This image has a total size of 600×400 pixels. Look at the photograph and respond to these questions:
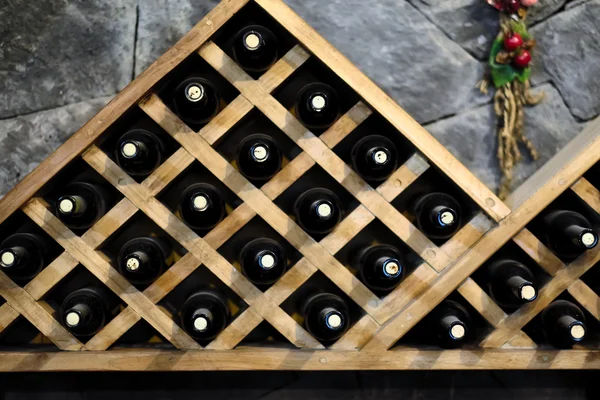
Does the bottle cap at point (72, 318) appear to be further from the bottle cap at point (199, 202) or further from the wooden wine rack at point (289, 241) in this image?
the bottle cap at point (199, 202)

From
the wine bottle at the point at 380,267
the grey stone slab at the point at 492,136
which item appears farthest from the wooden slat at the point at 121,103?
the grey stone slab at the point at 492,136

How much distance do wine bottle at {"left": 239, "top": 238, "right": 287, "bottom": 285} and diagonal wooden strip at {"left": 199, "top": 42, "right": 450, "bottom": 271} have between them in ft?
0.68

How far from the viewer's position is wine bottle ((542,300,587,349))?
1019mm

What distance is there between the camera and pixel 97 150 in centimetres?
103

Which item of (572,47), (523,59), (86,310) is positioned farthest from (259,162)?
(572,47)

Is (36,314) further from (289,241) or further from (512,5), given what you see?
(512,5)

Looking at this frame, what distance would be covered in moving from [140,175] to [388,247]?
0.55 meters

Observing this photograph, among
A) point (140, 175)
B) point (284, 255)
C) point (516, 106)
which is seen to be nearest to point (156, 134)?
point (140, 175)

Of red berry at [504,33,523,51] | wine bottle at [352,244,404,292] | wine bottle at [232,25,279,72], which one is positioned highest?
wine bottle at [232,25,279,72]

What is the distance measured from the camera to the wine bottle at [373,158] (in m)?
1.04

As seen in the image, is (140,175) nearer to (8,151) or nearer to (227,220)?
(227,220)

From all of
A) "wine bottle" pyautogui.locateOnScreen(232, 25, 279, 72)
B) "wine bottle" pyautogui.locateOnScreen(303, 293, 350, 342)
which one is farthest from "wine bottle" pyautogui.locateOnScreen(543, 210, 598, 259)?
"wine bottle" pyautogui.locateOnScreen(232, 25, 279, 72)

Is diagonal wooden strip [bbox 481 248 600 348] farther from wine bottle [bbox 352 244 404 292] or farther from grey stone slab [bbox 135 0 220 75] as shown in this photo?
grey stone slab [bbox 135 0 220 75]

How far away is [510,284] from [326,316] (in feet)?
1.24
